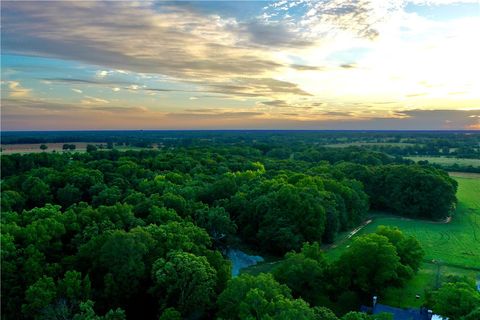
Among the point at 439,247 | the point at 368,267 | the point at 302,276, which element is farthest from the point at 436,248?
the point at 302,276

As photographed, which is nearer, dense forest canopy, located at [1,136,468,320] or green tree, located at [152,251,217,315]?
dense forest canopy, located at [1,136,468,320]

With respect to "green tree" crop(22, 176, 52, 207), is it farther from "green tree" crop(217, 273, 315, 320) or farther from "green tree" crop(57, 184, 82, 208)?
"green tree" crop(217, 273, 315, 320)

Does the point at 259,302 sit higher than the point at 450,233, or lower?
higher

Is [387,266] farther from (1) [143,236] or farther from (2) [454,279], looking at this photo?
(1) [143,236]

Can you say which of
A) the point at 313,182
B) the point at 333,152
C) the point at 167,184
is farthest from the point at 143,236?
the point at 333,152

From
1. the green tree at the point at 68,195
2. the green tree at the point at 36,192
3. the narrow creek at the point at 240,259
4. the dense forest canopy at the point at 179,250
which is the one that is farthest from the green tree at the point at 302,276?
the green tree at the point at 36,192

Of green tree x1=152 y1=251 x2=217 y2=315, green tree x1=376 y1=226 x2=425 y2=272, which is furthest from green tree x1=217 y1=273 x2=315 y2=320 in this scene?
green tree x1=376 y1=226 x2=425 y2=272

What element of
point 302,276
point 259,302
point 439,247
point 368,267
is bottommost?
point 439,247

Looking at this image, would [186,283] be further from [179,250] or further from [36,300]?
[36,300]
